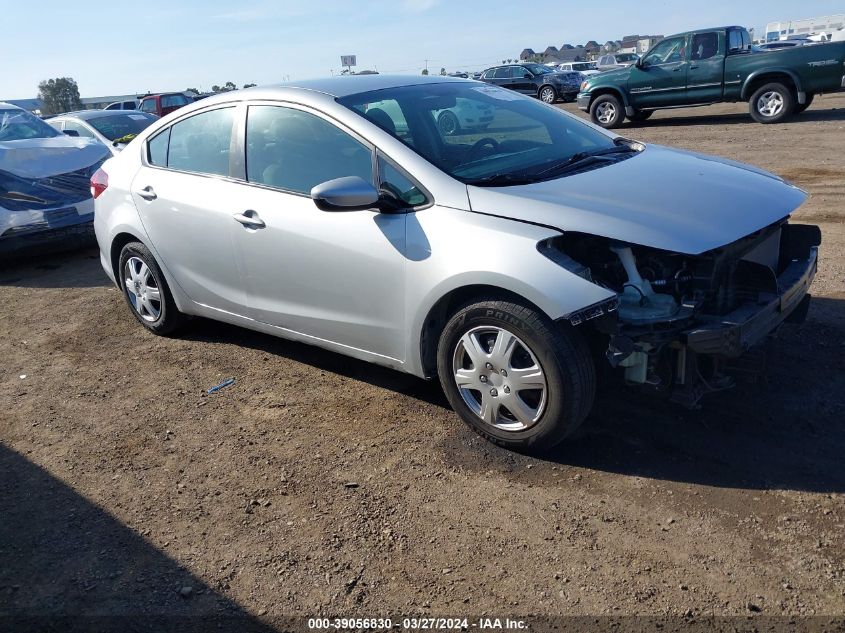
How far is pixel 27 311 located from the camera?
6812 millimetres

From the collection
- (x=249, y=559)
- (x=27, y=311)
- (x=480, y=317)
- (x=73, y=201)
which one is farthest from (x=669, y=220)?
(x=73, y=201)

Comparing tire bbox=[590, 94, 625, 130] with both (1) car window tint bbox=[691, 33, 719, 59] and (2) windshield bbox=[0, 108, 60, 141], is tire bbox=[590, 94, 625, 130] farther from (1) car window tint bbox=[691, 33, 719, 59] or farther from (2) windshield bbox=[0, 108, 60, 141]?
(2) windshield bbox=[0, 108, 60, 141]

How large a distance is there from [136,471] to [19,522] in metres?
0.56

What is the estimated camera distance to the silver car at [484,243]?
3.33 m

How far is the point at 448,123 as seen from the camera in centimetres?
429

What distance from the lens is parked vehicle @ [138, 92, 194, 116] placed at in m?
23.7

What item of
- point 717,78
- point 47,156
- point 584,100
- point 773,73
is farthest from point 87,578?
point 584,100

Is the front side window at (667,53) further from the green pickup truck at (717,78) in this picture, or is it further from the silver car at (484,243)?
the silver car at (484,243)

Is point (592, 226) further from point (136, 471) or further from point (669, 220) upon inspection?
point (136, 471)

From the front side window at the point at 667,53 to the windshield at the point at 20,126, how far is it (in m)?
12.4

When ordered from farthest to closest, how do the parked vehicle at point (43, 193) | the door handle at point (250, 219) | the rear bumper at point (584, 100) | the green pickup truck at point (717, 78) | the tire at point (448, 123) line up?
1. the rear bumper at point (584, 100)
2. the green pickup truck at point (717, 78)
3. the parked vehicle at point (43, 193)
4. the door handle at point (250, 219)
5. the tire at point (448, 123)

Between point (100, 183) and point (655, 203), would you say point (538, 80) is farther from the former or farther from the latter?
point (655, 203)

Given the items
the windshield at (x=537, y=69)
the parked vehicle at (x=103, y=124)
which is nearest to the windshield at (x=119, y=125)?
the parked vehicle at (x=103, y=124)

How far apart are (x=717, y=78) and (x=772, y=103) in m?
1.22
